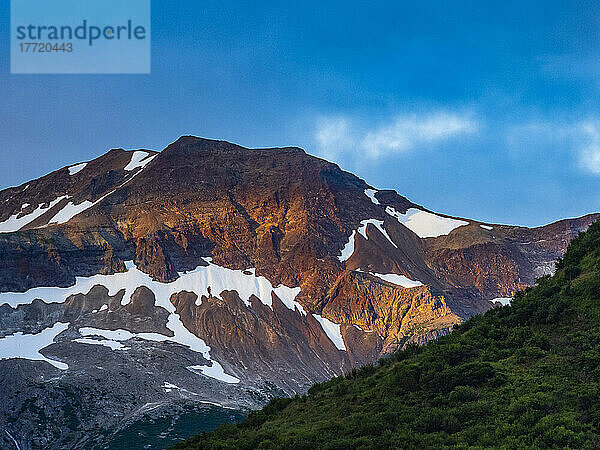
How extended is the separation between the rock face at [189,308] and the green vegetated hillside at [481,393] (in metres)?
78.1

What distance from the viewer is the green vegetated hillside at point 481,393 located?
22250 mm

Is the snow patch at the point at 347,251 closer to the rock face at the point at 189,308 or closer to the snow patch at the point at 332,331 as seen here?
the rock face at the point at 189,308

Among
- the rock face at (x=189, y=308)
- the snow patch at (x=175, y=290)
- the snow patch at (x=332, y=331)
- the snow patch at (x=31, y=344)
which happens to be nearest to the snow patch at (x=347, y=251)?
the rock face at (x=189, y=308)

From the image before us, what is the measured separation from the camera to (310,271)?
188 metres

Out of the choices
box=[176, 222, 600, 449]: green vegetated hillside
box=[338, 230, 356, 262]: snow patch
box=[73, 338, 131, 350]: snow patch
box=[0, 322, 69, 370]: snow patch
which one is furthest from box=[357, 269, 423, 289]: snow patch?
box=[176, 222, 600, 449]: green vegetated hillside

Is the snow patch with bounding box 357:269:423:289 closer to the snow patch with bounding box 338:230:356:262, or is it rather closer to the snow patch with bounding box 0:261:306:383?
the snow patch with bounding box 338:230:356:262

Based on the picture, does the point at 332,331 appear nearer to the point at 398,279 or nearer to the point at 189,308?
the point at 398,279

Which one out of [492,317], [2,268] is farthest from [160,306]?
[492,317]

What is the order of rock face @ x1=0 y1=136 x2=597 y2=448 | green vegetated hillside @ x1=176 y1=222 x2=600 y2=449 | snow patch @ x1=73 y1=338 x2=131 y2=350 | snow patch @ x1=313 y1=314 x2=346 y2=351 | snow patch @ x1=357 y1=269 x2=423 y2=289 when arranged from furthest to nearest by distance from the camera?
snow patch @ x1=357 y1=269 x2=423 y2=289, snow patch @ x1=313 y1=314 x2=346 y2=351, snow patch @ x1=73 y1=338 x2=131 y2=350, rock face @ x1=0 y1=136 x2=597 y2=448, green vegetated hillside @ x1=176 y1=222 x2=600 y2=449

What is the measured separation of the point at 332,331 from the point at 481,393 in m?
146

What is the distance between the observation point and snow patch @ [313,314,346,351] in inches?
6447

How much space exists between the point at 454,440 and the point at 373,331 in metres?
150

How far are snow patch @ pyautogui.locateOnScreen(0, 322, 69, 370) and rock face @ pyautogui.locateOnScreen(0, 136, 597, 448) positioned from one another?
65 cm

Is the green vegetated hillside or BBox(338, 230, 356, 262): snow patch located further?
BBox(338, 230, 356, 262): snow patch
